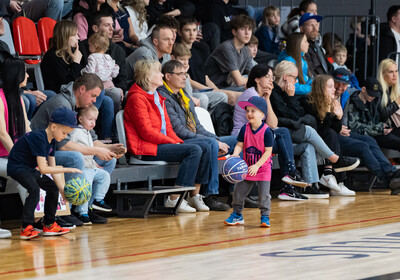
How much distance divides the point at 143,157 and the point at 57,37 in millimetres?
1510

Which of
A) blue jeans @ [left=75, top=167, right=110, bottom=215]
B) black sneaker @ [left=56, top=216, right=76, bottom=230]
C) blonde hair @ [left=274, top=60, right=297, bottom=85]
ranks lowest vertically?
black sneaker @ [left=56, top=216, right=76, bottom=230]

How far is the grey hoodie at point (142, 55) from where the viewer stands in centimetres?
969

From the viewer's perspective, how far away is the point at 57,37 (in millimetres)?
8898

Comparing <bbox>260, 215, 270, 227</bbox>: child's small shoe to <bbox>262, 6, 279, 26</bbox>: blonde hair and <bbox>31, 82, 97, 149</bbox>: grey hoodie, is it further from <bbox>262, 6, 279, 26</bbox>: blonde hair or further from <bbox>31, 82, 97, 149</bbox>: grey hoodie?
<bbox>262, 6, 279, 26</bbox>: blonde hair

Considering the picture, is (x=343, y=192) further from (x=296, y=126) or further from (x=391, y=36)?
(x=391, y=36)

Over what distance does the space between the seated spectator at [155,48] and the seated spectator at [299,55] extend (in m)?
2.01

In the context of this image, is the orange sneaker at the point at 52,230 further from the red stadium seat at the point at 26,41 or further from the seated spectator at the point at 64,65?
the red stadium seat at the point at 26,41

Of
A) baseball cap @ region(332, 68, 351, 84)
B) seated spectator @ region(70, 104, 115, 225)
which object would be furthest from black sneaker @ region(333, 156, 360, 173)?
seated spectator @ region(70, 104, 115, 225)

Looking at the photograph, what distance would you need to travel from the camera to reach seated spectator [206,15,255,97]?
11.0 metres

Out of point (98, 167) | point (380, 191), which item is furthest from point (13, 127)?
point (380, 191)

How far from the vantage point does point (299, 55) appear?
11.3 m

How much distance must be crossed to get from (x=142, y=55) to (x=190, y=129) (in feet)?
3.50

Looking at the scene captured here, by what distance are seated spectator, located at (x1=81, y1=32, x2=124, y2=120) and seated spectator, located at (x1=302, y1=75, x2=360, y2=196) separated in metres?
2.60

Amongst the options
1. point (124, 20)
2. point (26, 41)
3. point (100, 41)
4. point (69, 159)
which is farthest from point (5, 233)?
point (124, 20)
